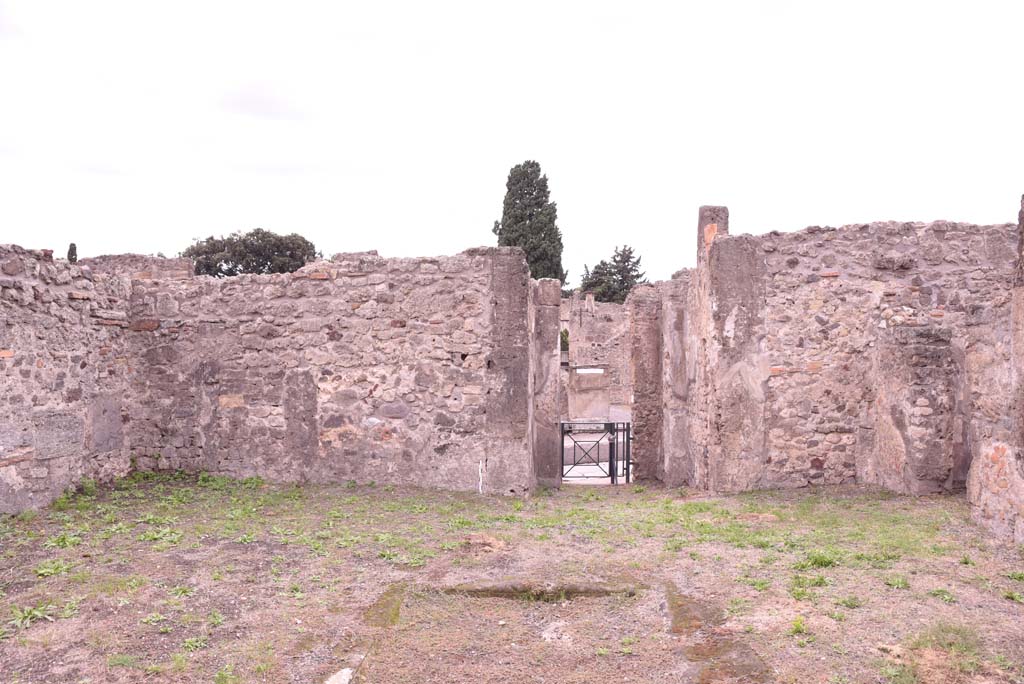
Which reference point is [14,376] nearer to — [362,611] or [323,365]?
[323,365]

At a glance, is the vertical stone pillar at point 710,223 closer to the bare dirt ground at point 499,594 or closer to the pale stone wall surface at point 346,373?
the pale stone wall surface at point 346,373

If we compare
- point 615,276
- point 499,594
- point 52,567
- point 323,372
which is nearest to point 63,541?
point 52,567

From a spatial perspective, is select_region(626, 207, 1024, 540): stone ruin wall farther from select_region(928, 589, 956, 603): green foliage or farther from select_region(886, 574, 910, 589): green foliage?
select_region(928, 589, 956, 603): green foliage

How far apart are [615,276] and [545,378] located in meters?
42.7

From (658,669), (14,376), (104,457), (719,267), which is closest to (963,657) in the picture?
(658,669)

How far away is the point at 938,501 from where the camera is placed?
301 inches

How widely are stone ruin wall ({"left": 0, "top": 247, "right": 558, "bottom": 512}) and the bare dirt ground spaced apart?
1.06 meters

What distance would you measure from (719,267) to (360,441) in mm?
4805

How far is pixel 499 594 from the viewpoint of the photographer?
5047 mm

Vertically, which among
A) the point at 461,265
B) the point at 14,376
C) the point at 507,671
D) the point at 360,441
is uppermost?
the point at 461,265

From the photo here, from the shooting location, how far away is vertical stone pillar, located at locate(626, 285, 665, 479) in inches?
476

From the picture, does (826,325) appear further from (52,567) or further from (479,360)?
(52,567)

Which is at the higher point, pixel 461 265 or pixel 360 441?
pixel 461 265

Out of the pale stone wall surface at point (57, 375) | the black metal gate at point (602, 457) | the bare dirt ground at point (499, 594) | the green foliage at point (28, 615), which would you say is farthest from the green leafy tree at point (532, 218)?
the green foliage at point (28, 615)
